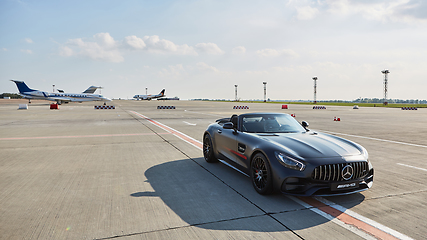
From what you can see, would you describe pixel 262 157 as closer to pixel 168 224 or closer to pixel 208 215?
pixel 208 215

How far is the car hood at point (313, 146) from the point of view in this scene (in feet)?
14.4

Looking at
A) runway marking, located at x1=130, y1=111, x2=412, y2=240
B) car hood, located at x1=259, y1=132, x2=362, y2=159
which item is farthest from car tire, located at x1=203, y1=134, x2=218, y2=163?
runway marking, located at x1=130, y1=111, x2=412, y2=240

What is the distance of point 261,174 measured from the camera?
4.75m

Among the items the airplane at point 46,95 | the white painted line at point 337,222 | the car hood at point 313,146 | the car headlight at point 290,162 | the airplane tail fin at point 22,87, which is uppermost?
the airplane tail fin at point 22,87

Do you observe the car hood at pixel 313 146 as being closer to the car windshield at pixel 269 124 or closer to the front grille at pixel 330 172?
the front grille at pixel 330 172

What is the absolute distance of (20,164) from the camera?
22.9ft

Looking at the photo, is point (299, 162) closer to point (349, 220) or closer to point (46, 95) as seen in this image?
point (349, 220)

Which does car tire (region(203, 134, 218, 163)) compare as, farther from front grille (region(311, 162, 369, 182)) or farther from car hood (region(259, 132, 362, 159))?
front grille (region(311, 162, 369, 182))

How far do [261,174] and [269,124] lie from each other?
1714mm

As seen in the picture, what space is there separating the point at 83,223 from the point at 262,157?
9.29 feet

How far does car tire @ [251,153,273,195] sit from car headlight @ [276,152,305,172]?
10.0 inches

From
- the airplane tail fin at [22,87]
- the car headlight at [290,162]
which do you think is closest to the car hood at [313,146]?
the car headlight at [290,162]

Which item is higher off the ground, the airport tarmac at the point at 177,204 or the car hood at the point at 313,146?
the car hood at the point at 313,146

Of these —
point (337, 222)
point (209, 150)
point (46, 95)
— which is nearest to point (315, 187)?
point (337, 222)
